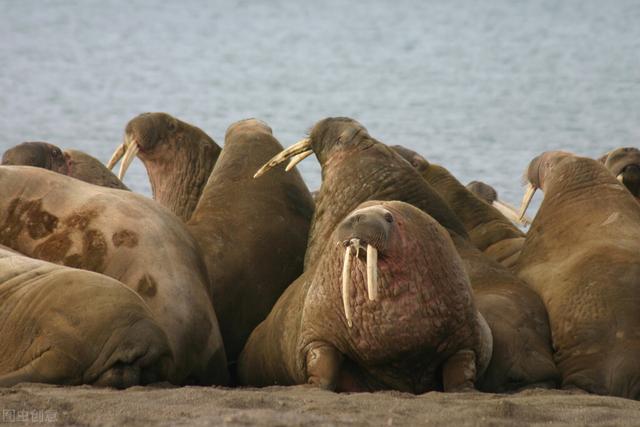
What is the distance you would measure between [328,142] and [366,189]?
1.98 feet

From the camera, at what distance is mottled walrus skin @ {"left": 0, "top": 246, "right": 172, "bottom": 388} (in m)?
5.78

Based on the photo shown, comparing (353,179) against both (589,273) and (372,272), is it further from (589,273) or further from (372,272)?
(372,272)

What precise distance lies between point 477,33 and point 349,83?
488 inches

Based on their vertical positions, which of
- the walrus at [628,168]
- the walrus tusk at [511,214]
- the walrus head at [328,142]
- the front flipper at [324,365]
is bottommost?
the walrus tusk at [511,214]

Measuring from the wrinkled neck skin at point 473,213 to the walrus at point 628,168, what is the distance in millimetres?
694

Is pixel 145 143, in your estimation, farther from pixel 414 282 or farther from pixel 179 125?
pixel 414 282

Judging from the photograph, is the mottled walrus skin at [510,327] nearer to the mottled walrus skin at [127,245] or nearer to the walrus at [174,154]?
the mottled walrus skin at [127,245]

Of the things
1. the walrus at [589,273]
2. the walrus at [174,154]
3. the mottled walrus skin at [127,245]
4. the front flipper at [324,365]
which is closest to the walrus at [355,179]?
the walrus at [589,273]

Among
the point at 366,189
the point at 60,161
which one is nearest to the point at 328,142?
the point at 366,189

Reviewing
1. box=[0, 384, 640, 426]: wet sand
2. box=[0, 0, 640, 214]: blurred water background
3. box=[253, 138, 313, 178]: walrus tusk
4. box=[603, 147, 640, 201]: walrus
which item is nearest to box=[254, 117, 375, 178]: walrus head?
box=[253, 138, 313, 178]: walrus tusk

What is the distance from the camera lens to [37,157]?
867cm

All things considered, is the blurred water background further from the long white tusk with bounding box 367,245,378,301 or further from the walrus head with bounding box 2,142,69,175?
the long white tusk with bounding box 367,245,378,301

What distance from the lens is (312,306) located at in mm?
6387

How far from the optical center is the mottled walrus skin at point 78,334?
19.0 ft
